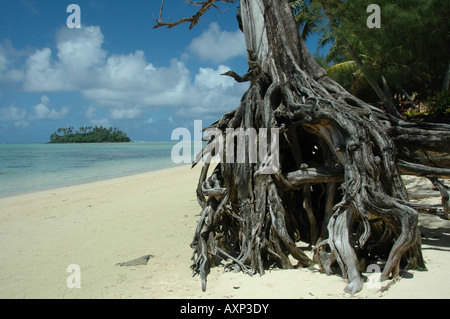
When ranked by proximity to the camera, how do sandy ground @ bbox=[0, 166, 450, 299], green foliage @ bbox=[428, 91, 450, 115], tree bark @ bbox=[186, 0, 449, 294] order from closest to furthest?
sandy ground @ bbox=[0, 166, 450, 299]
tree bark @ bbox=[186, 0, 449, 294]
green foliage @ bbox=[428, 91, 450, 115]

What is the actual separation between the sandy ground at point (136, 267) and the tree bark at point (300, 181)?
0.22 m

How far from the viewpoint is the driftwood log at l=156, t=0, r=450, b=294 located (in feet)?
13.1

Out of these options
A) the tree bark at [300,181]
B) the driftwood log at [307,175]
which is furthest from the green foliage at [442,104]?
the tree bark at [300,181]

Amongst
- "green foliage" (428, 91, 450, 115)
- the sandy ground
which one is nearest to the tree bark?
the sandy ground

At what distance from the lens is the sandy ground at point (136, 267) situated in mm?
3781

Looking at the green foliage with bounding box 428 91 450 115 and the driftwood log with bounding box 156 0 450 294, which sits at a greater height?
the green foliage with bounding box 428 91 450 115

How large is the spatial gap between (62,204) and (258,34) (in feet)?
28.0

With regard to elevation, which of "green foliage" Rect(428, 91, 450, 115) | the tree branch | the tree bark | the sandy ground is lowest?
the sandy ground

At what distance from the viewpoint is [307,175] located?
4.80 m

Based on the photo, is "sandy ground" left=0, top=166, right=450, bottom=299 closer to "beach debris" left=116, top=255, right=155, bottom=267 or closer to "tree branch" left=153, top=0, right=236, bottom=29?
"beach debris" left=116, top=255, right=155, bottom=267

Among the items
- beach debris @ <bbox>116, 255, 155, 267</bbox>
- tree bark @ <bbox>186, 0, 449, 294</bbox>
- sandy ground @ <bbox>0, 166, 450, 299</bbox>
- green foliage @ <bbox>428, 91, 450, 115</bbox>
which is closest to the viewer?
sandy ground @ <bbox>0, 166, 450, 299</bbox>

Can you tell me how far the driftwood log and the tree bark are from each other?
0.01 m

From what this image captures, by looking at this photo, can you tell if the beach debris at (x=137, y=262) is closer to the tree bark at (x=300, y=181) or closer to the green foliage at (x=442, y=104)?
the tree bark at (x=300, y=181)

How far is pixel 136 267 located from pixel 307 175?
2.64 meters
